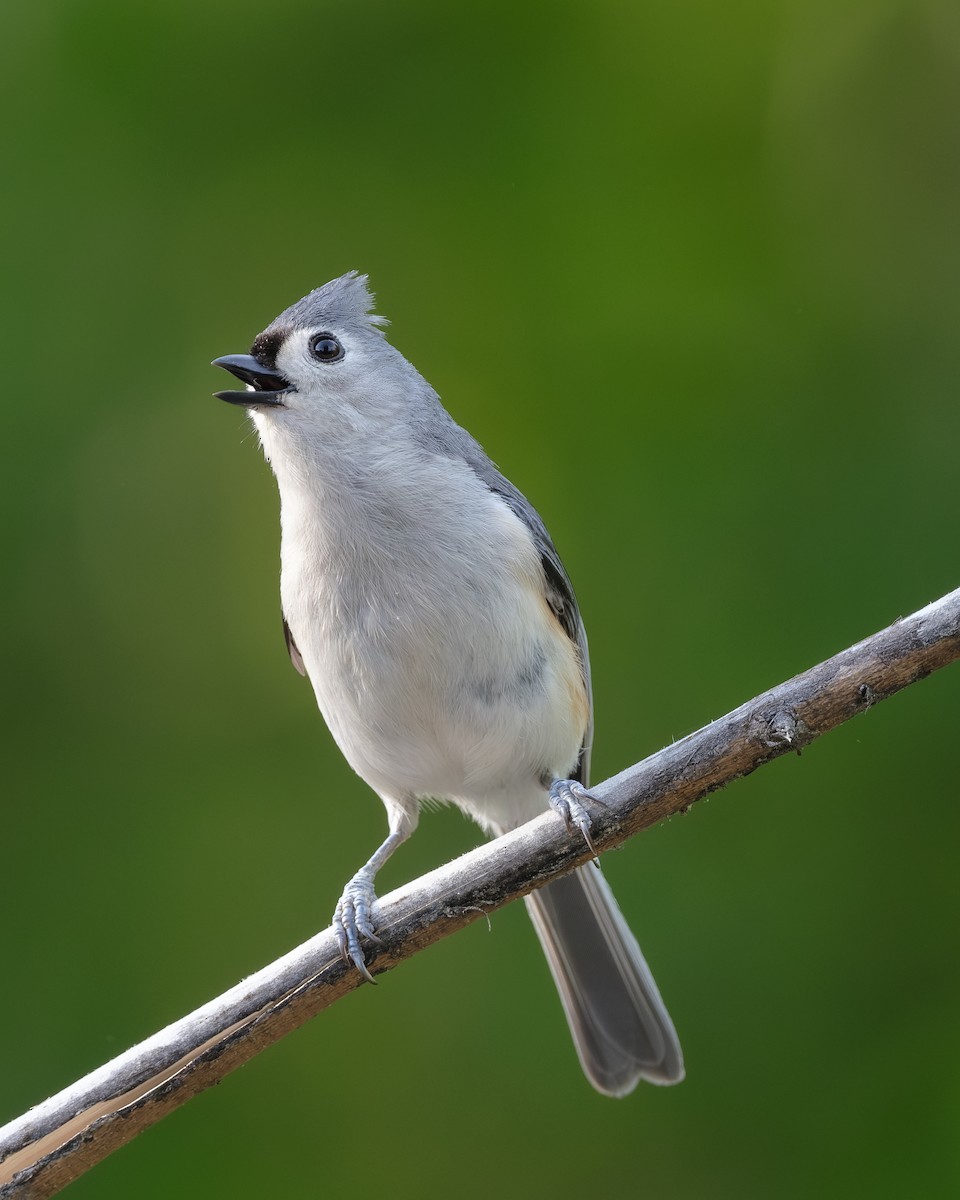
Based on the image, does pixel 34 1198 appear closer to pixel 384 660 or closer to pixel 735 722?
pixel 384 660

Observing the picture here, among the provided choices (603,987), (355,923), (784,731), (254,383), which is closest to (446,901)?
(355,923)

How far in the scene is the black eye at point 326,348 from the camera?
2.05 meters

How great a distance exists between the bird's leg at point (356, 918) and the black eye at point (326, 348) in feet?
2.92

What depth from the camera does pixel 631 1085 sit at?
7.06ft

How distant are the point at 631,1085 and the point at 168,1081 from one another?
3.28 ft

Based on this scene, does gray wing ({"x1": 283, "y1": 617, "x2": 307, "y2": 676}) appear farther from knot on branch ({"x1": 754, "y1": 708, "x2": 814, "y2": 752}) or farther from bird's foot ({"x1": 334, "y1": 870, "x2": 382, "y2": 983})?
knot on branch ({"x1": 754, "y1": 708, "x2": 814, "y2": 752})

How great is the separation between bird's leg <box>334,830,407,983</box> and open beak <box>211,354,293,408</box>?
802mm

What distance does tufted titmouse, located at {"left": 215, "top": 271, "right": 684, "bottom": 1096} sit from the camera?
192cm

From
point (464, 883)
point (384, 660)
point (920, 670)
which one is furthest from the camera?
point (384, 660)

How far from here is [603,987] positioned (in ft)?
7.27

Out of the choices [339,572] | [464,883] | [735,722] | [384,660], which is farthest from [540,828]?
[339,572]

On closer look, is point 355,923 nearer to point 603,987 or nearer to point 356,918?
point 356,918

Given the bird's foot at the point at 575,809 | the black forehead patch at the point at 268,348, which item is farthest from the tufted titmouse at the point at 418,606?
the bird's foot at the point at 575,809

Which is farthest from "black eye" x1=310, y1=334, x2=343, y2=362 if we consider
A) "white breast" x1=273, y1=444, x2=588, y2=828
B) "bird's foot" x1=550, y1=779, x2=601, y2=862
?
"bird's foot" x1=550, y1=779, x2=601, y2=862
